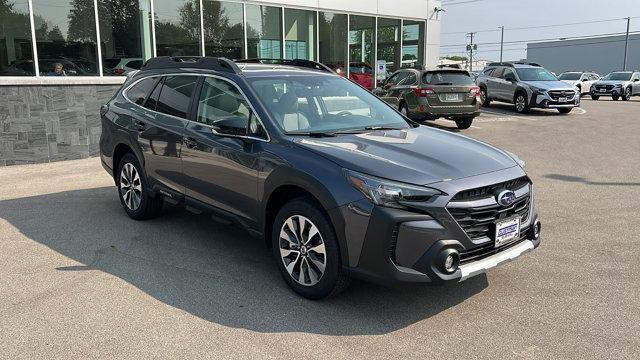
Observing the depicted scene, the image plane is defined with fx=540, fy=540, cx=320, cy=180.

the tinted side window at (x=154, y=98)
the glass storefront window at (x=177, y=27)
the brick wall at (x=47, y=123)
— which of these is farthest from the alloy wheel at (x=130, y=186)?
→ the glass storefront window at (x=177, y=27)

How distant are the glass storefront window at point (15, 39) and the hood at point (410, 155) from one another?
9208 millimetres

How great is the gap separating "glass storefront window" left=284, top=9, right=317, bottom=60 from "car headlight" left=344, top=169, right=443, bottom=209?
46.4 ft

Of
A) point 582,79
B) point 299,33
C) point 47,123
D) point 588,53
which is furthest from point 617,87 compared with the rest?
point 588,53

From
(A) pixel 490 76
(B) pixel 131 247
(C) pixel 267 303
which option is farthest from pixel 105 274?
(A) pixel 490 76

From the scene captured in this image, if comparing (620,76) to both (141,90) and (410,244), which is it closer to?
(141,90)

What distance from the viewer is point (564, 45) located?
85.1 m

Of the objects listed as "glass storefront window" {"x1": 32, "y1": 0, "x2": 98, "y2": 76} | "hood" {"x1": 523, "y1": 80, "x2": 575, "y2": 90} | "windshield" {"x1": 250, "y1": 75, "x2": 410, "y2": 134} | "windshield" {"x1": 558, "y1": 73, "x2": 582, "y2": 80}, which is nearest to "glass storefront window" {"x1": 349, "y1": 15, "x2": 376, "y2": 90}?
"hood" {"x1": 523, "y1": 80, "x2": 575, "y2": 90}

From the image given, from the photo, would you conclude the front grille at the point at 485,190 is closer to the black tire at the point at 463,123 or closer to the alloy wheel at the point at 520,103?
the black tire at the point at 463,123

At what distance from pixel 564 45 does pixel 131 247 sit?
302 ft

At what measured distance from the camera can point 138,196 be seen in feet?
20.1

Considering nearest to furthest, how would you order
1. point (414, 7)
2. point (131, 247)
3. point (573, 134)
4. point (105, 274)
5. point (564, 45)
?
1. point (105, 274)
2. point (131, 247)
3. point (573, 134)
4. point (414, 7)
5. point (564, 45)

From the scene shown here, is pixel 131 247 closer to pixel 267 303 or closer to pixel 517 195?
pixel 267 303

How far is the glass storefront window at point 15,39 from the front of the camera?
35.7 feet

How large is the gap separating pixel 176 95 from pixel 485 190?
10.7ft
